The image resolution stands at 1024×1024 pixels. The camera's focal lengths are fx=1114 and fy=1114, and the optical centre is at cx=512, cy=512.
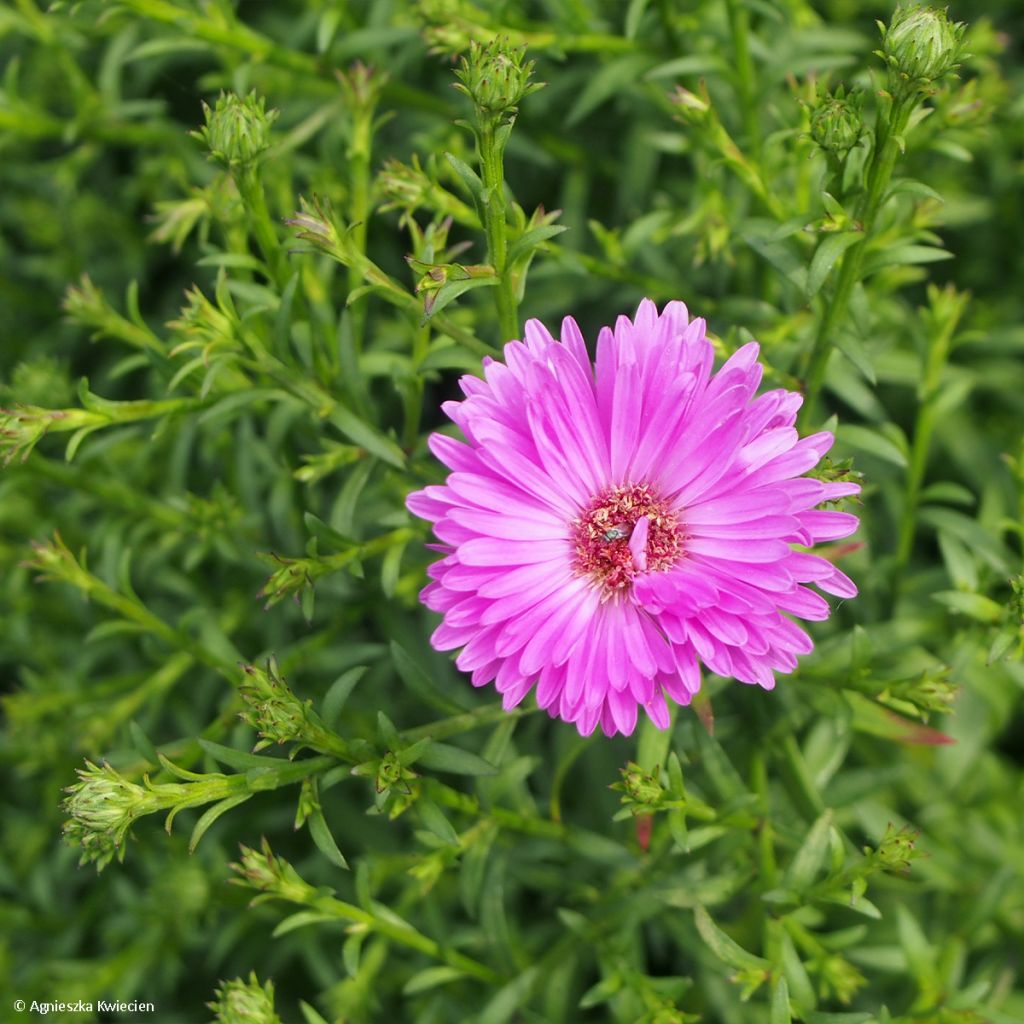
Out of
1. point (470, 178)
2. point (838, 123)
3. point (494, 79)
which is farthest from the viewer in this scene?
point (838, 123)

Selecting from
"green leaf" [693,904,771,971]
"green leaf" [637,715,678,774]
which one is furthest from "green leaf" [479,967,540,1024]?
"green leaf" [637,715,678,774]

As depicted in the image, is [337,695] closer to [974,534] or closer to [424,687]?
[424,687]

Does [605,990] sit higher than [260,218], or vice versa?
[260,218]

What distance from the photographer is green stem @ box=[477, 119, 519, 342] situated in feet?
5.82

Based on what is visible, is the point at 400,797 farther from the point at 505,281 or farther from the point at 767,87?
the point at 767,87

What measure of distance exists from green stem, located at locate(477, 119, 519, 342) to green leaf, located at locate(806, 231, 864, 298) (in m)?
0.54

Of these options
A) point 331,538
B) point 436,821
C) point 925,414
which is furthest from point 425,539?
point 925,414

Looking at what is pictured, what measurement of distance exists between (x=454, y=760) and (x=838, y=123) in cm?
131

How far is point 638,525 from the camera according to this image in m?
1.90

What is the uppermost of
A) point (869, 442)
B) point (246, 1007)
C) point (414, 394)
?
point (869, 442)

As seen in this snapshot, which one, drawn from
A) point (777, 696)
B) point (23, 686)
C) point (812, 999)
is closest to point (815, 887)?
point (812, 999)

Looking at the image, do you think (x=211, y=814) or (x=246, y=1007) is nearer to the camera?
(x=211, y=814)

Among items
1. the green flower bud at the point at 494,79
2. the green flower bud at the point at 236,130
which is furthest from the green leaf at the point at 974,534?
the green flower bud at the point at 236,130

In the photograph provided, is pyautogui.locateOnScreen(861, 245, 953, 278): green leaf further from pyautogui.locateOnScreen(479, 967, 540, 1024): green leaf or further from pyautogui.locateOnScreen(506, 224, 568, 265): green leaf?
pyautogui.locateOnScreen(479, 967, 540, 1024): green leaf
